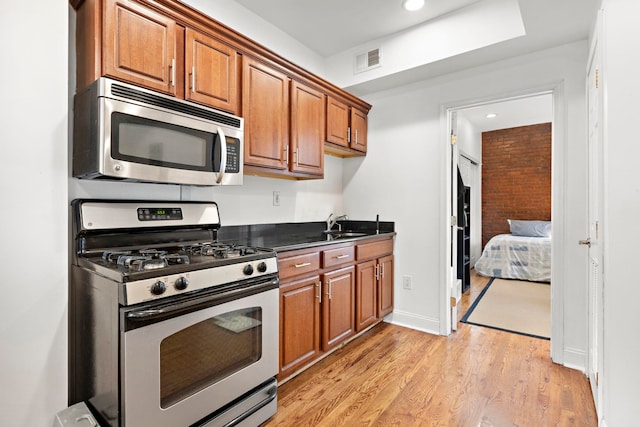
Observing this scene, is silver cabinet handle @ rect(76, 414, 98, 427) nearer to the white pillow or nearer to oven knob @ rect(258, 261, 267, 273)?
oven knob @ rect(258, 261, 267, 273)

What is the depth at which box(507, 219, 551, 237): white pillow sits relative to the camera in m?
5.57

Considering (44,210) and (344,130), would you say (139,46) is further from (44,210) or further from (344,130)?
(344,130)

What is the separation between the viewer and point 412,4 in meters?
2.43

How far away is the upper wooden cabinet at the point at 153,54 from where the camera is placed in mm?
1502

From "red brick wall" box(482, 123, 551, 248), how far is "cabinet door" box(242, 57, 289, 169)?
5.40 metres

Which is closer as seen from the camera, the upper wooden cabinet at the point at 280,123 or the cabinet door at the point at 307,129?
the upper wooden cabinet at the point at 280,123

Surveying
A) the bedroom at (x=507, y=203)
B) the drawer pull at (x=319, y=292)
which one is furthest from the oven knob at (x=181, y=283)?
the bedroom at (x=507, y=203)

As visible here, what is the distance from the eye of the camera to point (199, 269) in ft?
4.67

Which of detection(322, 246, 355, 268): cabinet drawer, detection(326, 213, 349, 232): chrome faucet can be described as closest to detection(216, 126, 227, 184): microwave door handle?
detection(322, 246, 355, 268): cabinet drawer

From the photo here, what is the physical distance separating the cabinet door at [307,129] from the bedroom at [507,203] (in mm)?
2291

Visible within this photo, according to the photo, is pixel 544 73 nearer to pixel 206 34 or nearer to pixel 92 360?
pixel 206 34

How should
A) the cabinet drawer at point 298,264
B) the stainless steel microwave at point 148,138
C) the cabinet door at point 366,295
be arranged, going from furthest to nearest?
1. the cabinet door at point 366,295
2. the cabinet drawer at point 298,264
3. the stainless steel microwave at point 148,138

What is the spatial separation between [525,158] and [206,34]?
6.14m

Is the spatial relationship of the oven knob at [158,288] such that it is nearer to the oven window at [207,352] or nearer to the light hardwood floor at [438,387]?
the oven window at [207,352]
